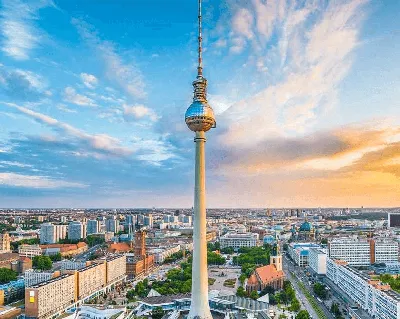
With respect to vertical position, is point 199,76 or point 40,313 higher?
point 199,76

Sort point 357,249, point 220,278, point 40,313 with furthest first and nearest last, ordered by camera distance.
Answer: point 357,249 → point 220,278 → point 40,313

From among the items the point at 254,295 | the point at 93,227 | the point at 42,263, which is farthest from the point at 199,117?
the point at 93,227

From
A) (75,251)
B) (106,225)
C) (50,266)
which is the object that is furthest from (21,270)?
(106,225)

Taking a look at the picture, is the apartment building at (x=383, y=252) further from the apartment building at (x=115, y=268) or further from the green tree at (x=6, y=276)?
the green tree at (x=6, y=276)

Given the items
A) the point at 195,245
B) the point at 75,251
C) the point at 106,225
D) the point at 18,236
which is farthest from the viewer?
the point at 106,225

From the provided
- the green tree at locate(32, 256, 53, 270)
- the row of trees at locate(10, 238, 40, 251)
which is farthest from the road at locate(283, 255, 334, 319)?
the row of trees at locate(10, 238, 40, 251)

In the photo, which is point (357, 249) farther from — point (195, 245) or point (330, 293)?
point (195, 245)

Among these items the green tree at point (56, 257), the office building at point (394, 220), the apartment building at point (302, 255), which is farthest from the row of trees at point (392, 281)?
the office building at point (394, 220)
